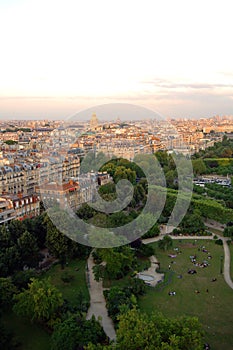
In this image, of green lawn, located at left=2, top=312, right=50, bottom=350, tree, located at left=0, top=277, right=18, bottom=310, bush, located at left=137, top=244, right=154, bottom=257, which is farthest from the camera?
bush, located at left=137, top=244, right=154, bottom=257

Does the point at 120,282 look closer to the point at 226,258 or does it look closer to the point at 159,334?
Result: the point at 226,258

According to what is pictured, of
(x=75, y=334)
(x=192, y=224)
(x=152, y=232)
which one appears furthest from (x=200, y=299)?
(x=192, y=224)

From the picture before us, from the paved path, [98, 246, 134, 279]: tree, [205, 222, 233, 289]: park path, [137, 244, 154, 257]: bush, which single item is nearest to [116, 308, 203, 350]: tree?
[98, 246, 134, 279]: tree

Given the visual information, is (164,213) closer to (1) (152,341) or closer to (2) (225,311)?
(2) (225,311)

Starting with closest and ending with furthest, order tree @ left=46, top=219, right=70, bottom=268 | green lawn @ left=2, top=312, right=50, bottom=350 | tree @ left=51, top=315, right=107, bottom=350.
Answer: tree @ left=51, top=315, right=107, bottom=350, green lawn @ left=2, top=312, right=50, bottom=350, tree @ left=46, top=219, right=70, bottom=268

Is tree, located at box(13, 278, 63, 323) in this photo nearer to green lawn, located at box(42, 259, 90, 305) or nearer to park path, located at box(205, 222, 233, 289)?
green lawn, located at box(42, 259, 90, 305)

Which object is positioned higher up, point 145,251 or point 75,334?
point 75,334
